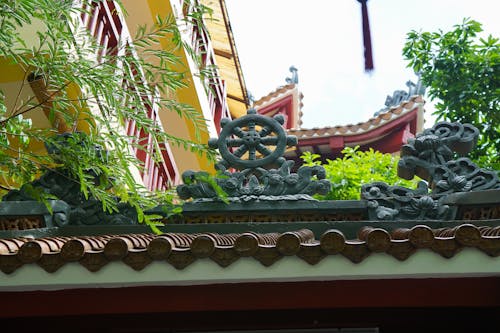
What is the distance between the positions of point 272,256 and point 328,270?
299mm

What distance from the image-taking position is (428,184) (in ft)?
17.8

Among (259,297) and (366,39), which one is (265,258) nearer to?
(259,297)

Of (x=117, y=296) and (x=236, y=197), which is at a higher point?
(x=236, y=197)

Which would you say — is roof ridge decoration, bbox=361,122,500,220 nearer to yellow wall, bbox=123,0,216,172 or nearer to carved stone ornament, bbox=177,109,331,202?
carved stone ornament, bbox=177,109,331,202

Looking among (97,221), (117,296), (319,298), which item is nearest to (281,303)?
(319,298)

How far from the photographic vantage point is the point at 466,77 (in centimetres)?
1004

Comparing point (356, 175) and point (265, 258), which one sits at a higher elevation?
point (356, 175)

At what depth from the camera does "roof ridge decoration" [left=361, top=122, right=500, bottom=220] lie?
511 centimetres

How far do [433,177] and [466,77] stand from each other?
17.0ft

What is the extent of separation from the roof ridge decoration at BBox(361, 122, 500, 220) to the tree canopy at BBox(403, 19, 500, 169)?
4302 mm

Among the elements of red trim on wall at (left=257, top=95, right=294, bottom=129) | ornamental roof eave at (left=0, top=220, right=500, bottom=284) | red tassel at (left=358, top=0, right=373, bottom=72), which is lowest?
ornamental roof eave at (left=0, top=220, right=500, bottom=284)

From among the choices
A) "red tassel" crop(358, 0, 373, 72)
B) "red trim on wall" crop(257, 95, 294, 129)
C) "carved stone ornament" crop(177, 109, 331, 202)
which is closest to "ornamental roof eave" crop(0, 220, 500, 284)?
"carved stone ornament" crop(177, 109, 331, 202)

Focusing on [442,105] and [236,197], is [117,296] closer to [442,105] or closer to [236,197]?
[236,197]

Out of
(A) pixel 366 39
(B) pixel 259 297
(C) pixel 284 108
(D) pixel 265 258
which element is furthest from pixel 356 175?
(A) pixel 366 39
